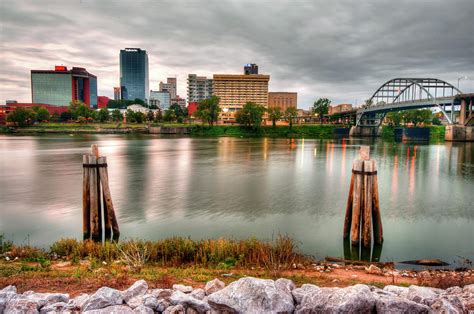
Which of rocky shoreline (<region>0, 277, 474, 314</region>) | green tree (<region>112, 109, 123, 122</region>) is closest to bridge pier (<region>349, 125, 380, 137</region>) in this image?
green tree (<region>112, 109, 123, 122</region>)

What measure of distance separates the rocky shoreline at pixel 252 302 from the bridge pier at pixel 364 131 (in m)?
142

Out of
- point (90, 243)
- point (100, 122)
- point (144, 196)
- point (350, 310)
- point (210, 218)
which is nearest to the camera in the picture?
point (350, 310)

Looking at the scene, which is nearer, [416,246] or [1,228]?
[416,246]

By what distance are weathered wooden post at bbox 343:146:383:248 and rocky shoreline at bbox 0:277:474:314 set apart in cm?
635

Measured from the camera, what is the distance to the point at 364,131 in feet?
458

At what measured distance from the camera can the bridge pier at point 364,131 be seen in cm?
13862

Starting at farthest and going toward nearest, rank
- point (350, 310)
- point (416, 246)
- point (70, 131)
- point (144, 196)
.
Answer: point (70, 131) → point (144, 196) → point (416, 246) → point (350, 310)

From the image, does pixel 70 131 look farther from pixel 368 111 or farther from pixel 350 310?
pixel 350 310

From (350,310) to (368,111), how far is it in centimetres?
13825

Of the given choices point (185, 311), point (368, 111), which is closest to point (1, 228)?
point (185, 311)

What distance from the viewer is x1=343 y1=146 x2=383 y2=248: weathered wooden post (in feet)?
39.7

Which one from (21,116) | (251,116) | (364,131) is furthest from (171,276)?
(21,116)

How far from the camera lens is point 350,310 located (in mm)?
5352

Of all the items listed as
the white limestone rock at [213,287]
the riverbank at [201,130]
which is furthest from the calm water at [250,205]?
the riverbank at [201,130]
